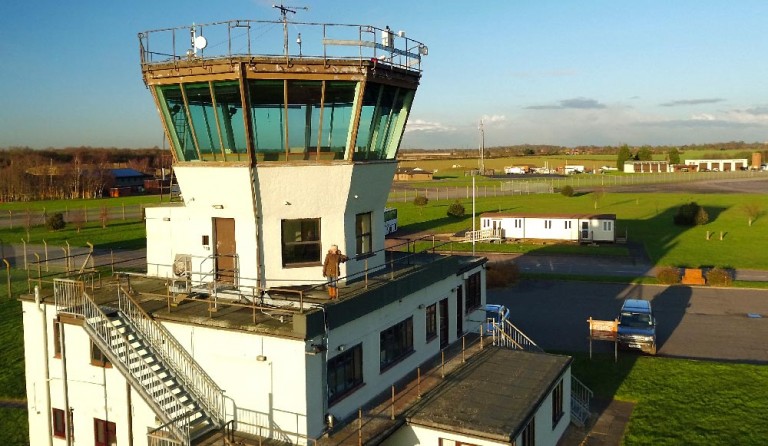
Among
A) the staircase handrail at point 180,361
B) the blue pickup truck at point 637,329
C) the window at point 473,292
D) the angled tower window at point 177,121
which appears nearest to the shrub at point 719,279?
the blue pickup truck at point 637,329

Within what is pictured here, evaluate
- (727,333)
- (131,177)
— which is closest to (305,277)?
(727,333)

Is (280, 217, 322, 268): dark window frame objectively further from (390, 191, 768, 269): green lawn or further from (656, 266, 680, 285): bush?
(390, 191, 768, 269): green lawn

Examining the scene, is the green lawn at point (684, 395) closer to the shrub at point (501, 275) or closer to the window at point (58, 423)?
the shrub at point (501, 275)

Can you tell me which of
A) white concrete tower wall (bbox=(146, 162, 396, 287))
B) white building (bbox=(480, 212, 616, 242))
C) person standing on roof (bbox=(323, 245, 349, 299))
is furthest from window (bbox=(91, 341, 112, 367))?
white building (bbox=(480, 212, 616, 242))

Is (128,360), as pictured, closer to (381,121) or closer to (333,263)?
(333,263)

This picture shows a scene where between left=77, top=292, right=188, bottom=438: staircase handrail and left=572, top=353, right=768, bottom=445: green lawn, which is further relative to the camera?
left=572, top=353, right=768, bottom=445: green lawn

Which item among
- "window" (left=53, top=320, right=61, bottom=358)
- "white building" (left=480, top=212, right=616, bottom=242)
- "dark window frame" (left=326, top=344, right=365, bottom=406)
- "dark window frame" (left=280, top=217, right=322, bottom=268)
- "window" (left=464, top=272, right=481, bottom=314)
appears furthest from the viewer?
"white building" (left=480, top=212, right=616, bottom=242)

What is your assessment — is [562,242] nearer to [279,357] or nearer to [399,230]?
[399,230]
